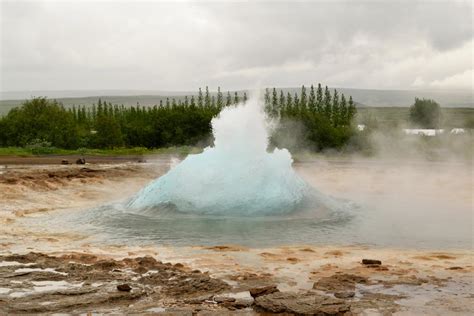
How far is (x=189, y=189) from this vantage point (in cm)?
1309

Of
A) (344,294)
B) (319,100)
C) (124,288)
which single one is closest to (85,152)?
(124,288)

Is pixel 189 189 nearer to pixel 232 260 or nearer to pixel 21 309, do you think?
pixel 232 260

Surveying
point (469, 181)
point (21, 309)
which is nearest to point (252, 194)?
point (21, 309)

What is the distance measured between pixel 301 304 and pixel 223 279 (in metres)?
1.41

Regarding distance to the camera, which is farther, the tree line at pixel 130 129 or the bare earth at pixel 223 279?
the tree line at pixel 130 129

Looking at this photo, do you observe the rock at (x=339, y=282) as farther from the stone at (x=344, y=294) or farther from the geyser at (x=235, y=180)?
the geyser at (x=235, y=180)

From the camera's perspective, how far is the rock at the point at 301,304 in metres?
5.89

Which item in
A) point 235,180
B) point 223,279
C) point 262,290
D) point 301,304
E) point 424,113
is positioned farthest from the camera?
point 424,113

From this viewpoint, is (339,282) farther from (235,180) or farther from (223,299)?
(235,180)

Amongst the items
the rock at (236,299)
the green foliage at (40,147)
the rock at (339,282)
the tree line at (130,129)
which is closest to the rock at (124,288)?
the rock at (236,299)

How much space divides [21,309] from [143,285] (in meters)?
1.44

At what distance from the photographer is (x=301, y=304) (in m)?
6.05

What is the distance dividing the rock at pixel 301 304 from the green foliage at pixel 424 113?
2638 inches

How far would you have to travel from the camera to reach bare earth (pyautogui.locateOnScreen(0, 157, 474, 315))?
6082mm
